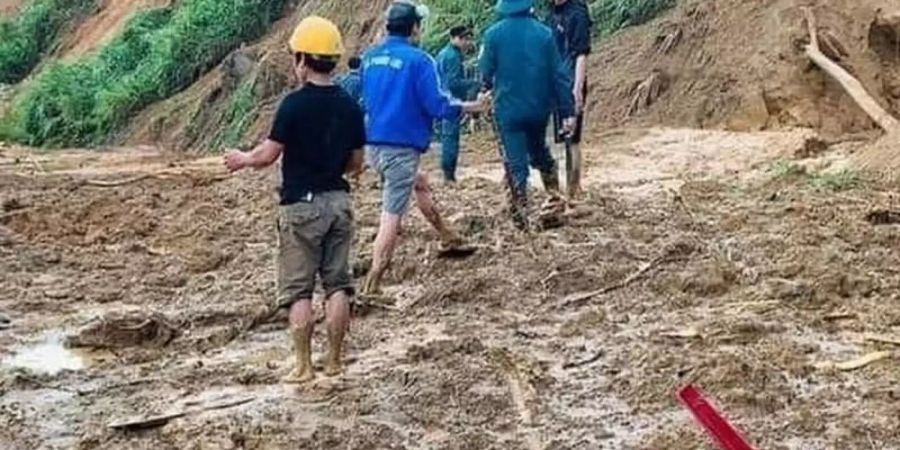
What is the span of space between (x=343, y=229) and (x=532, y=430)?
1.48m

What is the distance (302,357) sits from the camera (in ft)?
25.2

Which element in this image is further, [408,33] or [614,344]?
[408,33]

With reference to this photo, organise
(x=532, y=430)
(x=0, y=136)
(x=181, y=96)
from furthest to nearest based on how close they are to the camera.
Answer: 1. (x=0, y=136)
2. (x=181, y=96)
3. (x=532, y=430)

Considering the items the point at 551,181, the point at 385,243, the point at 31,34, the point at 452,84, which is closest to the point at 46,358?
the point at 385,243

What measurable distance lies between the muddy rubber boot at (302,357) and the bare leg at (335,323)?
0.11 m

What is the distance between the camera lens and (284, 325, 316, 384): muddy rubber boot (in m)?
7.64

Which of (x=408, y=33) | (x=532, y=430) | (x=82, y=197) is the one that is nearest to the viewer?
(x=532, y=430)

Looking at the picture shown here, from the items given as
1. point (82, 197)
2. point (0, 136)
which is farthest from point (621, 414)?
point (0, 136)

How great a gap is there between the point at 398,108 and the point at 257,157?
1.77 metres

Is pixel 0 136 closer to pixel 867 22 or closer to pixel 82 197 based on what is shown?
pixel 82 197

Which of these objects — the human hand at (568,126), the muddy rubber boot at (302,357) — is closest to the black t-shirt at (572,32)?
the human hand at (568,126)

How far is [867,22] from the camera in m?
16.2

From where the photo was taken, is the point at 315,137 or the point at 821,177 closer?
the point at 315,137

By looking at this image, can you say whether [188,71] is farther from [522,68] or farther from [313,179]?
[313,179]
